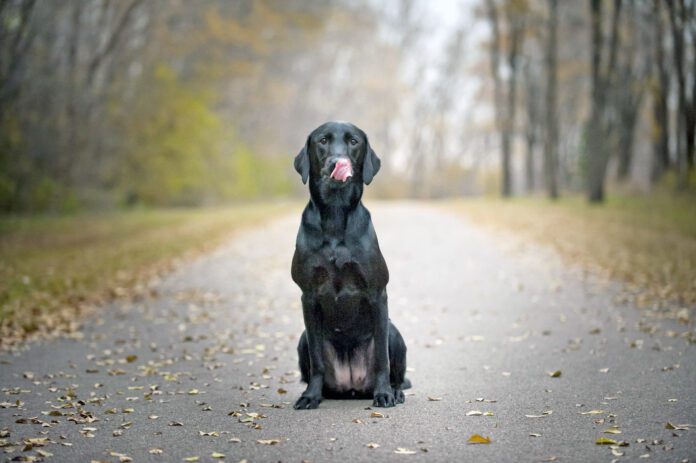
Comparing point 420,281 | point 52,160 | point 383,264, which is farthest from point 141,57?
point 383,264

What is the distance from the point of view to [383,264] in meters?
5.66

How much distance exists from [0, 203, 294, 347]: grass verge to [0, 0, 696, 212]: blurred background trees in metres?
3.12

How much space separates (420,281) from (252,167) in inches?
1230

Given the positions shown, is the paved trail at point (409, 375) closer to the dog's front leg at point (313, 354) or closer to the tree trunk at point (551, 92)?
the dog's front leg at point (313, 354)

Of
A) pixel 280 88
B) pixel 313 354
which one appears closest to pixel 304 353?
pixel 313 354

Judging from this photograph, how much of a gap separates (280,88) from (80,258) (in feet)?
101

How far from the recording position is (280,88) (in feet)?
148

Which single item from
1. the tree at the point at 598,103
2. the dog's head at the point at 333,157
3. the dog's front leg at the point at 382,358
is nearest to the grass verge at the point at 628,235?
the tree at the point at 598,103

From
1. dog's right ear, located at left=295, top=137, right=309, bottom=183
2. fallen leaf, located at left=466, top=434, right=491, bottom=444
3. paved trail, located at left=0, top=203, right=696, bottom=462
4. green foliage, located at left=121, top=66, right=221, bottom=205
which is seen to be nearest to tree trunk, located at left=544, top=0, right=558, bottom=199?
green foliage, located at left=121, top=66, right=221, bottom=205

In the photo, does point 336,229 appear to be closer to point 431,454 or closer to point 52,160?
point 431,454

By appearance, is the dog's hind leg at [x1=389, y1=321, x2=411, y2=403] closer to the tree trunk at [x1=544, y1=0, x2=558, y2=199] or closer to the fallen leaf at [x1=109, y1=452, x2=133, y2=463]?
the fallen leaf at [x1=109, y1=452, x2=133, y2=463]

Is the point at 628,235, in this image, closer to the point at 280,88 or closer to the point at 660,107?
the point at 660,107

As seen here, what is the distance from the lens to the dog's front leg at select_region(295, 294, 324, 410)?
567cm

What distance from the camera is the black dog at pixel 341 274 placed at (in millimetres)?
5395
